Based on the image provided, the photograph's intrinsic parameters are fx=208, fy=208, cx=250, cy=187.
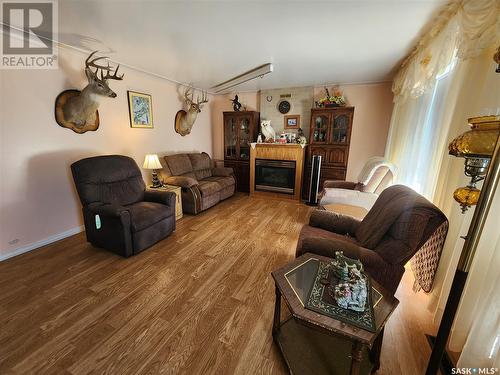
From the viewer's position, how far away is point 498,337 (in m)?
1.07


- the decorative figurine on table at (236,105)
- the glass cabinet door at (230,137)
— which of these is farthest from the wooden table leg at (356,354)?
the decorative figurine on table at (236,105)

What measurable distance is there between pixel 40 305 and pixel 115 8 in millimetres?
2592

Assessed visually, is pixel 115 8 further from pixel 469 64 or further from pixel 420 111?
pixel 420 111

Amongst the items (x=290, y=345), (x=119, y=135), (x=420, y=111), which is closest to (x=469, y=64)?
(x=420, y=111)

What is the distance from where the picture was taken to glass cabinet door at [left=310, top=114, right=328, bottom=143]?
171 inches

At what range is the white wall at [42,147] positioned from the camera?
2289mm

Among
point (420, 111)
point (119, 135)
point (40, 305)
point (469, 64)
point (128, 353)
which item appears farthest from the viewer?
point (119, 135)

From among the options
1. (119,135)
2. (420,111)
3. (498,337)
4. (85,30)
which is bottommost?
(498,337)

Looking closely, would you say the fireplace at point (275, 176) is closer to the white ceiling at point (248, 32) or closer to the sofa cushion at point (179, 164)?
the sofa cushion at point (179, 164)

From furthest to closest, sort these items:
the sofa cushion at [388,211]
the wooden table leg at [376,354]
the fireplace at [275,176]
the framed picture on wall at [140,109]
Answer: the fireplace at [275,176], the framed picture on wall at [140,109], the sofa cushion at [388,211], the wooden table leg at [376,354]

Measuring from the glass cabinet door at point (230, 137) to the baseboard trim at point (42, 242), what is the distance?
3.35 metres

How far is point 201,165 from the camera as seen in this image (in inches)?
182

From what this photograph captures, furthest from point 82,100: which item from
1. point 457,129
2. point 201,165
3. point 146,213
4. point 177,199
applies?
point 457,129

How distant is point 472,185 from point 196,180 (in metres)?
3.77
